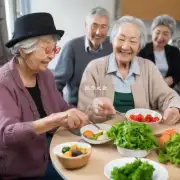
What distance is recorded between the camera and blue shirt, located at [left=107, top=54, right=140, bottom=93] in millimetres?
1929

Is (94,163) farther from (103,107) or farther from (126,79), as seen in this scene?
(126,79)

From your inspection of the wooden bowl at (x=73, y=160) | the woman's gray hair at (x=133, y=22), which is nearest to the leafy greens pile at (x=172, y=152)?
the wooden bowl at (x=73, y=160)

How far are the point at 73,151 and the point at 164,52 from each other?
2092mm

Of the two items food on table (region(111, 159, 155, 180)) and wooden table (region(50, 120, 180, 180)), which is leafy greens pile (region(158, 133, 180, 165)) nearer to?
wooden table (region(50, 120, 180, 180))

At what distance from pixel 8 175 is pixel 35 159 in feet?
0.47

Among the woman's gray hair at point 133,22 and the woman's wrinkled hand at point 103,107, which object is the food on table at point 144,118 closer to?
the woman's wrinkled hand at point 103,107

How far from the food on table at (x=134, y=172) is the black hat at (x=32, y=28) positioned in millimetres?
747

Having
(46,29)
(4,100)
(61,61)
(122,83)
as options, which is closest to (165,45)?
(61,61)

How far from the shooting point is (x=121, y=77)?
1.94 m

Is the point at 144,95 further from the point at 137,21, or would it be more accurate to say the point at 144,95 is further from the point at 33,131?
the point at 33,131

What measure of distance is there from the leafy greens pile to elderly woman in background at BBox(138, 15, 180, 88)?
69.3 inches

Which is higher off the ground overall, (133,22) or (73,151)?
(133,22)

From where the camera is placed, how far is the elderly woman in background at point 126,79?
190 cm

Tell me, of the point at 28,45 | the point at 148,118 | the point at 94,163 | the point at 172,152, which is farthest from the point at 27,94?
the point at 172,152
